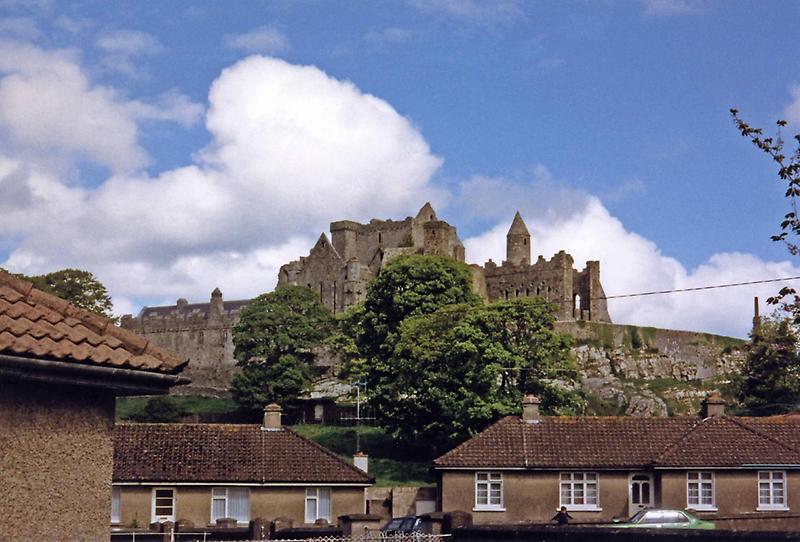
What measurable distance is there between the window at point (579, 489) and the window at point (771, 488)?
5.91 m

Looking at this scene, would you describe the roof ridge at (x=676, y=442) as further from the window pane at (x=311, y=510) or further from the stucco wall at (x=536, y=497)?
the window pane at (x=311, y=510)

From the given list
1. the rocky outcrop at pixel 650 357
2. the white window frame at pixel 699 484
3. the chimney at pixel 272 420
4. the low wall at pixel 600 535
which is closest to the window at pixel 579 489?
the white window frame at pixel 699 484

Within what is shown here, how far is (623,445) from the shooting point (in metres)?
47.7

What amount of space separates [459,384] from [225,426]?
22.6 m

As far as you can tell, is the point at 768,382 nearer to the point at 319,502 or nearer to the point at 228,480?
the point at 319,502

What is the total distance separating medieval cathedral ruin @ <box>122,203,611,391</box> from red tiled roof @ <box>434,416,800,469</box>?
70.0 m

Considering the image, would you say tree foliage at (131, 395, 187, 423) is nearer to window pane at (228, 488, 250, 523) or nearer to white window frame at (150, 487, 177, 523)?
white window frame at (150, 487, 177, 523)

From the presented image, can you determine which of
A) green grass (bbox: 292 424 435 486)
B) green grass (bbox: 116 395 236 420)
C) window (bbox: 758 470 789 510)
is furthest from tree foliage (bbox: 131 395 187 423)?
window (bbox: 758 470 789 510)

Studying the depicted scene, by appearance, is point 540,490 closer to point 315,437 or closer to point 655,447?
point 655,447

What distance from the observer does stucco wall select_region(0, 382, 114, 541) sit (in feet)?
32.1

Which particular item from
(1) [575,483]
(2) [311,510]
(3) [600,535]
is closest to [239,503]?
(2) [311,510]

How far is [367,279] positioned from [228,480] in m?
81.2

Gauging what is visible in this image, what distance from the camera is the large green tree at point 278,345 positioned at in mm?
93000

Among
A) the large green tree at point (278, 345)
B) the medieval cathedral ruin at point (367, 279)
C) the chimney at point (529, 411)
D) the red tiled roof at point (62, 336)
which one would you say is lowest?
the red tiled roof at point (62, 336)
